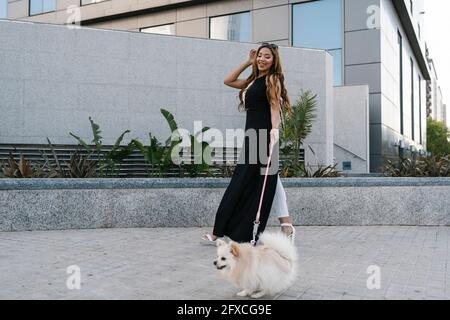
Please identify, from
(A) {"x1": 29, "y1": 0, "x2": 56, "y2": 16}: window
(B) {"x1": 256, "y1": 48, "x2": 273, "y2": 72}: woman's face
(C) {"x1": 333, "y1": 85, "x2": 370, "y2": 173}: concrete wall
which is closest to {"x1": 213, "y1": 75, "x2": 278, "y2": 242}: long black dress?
(B) {"x1": 256, "y1": 48, "x2": 273, "y2": 72}: woman's face

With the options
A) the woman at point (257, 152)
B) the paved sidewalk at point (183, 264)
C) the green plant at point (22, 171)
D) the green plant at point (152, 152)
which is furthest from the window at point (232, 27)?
the woman at point (257, 152)

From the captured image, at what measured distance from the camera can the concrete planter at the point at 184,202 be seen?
6902 millimetres

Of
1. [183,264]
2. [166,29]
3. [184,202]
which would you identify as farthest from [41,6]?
[183,264]

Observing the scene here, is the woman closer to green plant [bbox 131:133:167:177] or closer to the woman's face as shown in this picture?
the woman's face

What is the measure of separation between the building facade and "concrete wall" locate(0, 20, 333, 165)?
7.08 meters

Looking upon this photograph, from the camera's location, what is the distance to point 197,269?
4.75 m

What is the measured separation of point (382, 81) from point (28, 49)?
13.1 m

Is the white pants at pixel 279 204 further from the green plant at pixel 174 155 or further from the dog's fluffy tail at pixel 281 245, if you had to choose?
the green plant at pixel 174 155

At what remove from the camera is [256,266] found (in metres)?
3.54

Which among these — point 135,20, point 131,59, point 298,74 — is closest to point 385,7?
point 298,74

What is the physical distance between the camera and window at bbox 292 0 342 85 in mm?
17875

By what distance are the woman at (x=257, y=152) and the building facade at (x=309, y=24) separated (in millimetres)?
13086

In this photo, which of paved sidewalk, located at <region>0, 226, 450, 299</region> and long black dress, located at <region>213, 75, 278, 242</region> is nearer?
paved sidewalk, located at <region>0, 226, 450, 299</region>
